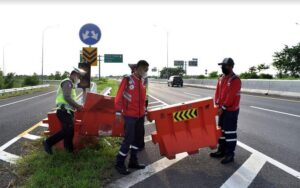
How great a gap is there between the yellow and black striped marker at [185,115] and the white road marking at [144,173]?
0.81 metres

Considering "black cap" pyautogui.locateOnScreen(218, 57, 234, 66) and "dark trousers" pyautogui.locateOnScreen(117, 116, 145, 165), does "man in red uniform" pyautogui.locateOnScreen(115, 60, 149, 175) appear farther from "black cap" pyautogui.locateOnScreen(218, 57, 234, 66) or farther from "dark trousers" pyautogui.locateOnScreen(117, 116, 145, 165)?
"black cap" pyautogui.locateOnScreen(218, 57, 234, 66)

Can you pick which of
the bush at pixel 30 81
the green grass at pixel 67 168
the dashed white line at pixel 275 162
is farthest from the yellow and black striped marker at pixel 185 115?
the bush at pixel 30 81

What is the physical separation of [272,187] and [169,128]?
210 cm

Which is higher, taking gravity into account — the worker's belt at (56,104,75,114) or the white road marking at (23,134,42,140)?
the worker's belt at (56,104,75,114)

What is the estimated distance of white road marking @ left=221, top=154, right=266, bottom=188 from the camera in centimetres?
598

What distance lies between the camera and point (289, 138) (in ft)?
32.1

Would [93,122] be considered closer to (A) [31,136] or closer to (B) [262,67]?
(A) [31,136]

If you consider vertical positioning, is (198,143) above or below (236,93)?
below

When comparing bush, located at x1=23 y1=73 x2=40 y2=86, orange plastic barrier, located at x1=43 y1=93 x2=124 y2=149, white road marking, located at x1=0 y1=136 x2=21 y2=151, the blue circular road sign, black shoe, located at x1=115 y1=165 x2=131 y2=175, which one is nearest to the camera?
black shoe, located at x1=115 y1=165 x2=131 y2=175

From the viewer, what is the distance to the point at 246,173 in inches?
259

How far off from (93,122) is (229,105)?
266 centimetres

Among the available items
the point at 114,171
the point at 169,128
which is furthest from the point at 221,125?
the point at 114,171

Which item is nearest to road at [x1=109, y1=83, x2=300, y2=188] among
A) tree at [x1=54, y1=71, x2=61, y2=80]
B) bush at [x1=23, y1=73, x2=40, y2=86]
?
bush at [x1=23, y1=73, x2=40, y2=86]

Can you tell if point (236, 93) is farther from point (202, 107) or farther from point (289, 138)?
point (289, 138)
